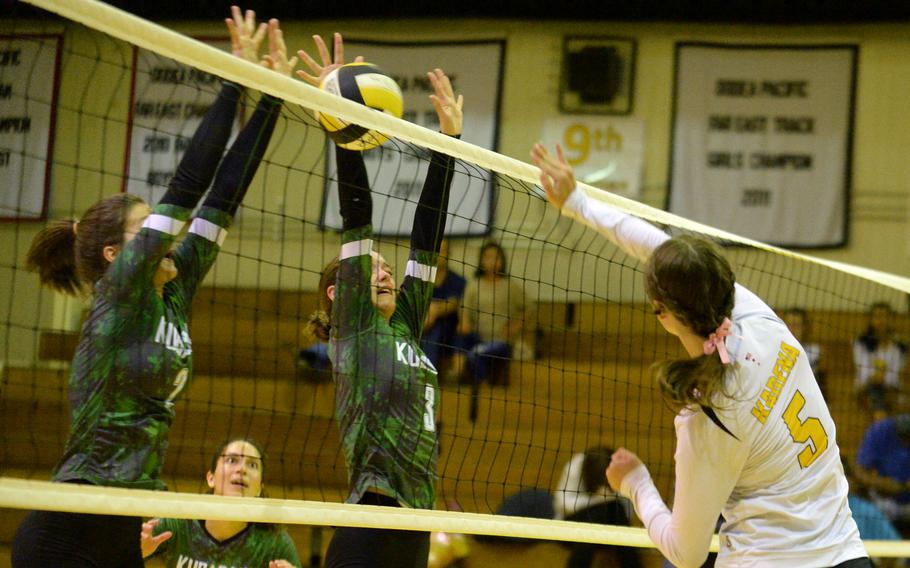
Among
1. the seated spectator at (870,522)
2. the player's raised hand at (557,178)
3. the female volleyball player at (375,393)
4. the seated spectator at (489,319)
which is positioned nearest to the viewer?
the player's raised hand at (557,178)

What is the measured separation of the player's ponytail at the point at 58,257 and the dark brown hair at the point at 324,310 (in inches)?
31.9

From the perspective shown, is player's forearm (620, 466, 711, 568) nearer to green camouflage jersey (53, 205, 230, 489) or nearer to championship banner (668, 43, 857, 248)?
green camouflage jersey (53, 205, 230, 489)

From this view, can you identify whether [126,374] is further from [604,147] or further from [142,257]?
[604,147]

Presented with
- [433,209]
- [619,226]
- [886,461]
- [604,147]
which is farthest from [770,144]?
[619,226]

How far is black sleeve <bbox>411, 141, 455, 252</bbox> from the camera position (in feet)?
11.3

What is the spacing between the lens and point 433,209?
136 inches

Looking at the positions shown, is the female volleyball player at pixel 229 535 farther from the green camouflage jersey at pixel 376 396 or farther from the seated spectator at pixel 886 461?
the seated spectator at pixel 886 461

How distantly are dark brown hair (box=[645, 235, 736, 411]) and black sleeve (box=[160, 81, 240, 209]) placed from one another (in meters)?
1.46

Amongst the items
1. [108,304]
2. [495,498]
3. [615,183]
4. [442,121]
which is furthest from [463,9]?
[108,304]

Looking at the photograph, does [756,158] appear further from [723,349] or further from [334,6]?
[723,349]

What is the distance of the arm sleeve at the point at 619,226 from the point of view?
2.71m

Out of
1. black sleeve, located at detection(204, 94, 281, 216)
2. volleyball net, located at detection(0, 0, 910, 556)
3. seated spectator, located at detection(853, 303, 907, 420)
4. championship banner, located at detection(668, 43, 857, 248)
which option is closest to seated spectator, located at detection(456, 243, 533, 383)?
volleyball net, located at detection(0, 0, 910, 556)

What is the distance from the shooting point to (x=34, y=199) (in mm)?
10117

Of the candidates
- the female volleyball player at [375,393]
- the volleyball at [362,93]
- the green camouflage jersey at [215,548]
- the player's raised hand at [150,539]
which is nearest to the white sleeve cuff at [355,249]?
the female volleyball player at [375,393]
